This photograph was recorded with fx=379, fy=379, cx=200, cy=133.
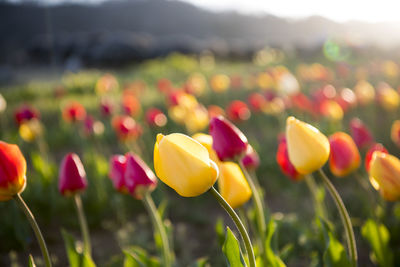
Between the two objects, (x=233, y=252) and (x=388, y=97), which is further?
(x=388, y=97)

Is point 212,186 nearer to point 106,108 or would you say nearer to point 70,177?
point 70,177

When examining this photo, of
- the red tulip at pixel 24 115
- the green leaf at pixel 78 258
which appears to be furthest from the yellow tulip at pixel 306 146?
the red tulip at pixel 24 115

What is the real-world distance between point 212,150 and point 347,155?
58 centimetres

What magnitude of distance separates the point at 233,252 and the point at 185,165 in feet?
0.89

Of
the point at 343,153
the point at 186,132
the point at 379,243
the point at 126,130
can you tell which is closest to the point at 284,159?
the point at 343,153

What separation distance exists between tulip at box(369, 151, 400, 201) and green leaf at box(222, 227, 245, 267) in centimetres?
57

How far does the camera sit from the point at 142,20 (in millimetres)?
63406

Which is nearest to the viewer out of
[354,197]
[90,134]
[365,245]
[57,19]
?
[365,245]

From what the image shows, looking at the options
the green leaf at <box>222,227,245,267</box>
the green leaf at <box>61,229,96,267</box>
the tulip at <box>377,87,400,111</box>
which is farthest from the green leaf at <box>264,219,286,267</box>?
the tulip at <box>377,87,400,111</box>

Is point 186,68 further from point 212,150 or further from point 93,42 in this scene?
point 93,42

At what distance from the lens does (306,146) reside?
3.73ft

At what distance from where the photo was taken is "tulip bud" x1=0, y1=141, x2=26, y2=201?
3.60 ft

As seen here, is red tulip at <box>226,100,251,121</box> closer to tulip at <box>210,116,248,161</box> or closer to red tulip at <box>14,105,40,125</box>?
red tulip at <box>14,105,40,125</box>

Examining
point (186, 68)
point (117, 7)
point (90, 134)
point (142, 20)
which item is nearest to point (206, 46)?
point (186, 68)
